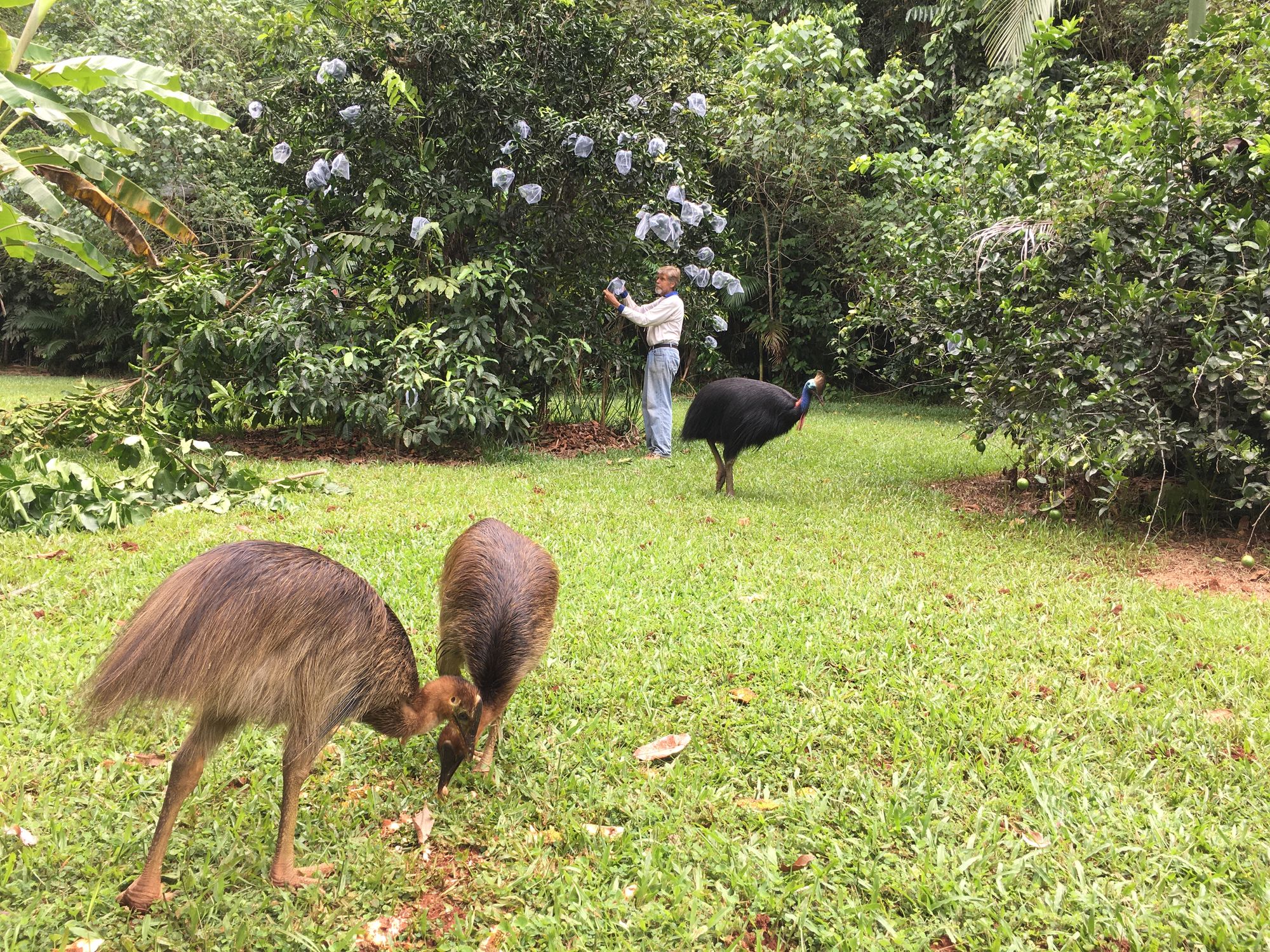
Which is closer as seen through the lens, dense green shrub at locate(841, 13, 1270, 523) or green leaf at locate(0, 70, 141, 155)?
green leaf at locate(0, 70, 141, 155)

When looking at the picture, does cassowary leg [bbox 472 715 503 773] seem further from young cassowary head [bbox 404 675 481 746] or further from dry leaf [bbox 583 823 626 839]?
dry leaf [bbox 583 823 626 839]

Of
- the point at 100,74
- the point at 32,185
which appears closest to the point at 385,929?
the point at 32,185

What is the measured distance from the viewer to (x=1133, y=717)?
3.44 metres

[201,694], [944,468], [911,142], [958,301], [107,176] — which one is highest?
[911,142]

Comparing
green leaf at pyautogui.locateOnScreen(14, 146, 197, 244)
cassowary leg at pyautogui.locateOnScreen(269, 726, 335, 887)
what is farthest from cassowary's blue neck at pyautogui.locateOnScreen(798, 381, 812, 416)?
cassowary leg at pyautogui.locateOnScreen(269, 726, 335, 887)

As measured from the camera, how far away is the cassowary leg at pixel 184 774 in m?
2.24

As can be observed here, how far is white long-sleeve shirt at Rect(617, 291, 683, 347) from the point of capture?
9.62 meters

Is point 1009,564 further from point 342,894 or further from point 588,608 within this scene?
point 342,894

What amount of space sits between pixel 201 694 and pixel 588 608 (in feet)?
8.52

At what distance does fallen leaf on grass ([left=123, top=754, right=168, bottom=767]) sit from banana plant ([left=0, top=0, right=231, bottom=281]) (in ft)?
7.15

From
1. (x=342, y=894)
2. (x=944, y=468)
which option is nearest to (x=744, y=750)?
(x=342, y=894)

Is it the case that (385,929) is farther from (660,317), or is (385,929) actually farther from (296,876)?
(660,317)

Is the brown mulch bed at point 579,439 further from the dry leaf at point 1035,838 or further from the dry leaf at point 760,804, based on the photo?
the dry leaf at point 1035,838

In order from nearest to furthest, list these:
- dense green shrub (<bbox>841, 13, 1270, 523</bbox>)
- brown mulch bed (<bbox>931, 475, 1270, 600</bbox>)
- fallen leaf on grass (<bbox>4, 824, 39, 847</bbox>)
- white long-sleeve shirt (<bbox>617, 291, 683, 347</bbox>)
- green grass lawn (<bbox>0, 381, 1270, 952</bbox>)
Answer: green grass lawn (<bbox>0, 381, 1270, 952</bbox>) → fallen leaf on grass (<bbox>4, 824, 39, 847</bbox>) → brown mulch bed (<bbox>931, 475, 1270, 600</bbox>) → dense green shrub (<bbox>841, 13, 1270, 523</bbox>) → white long-sleeve shirt (<bbox>617, 291, 683, 347</bbox>)
